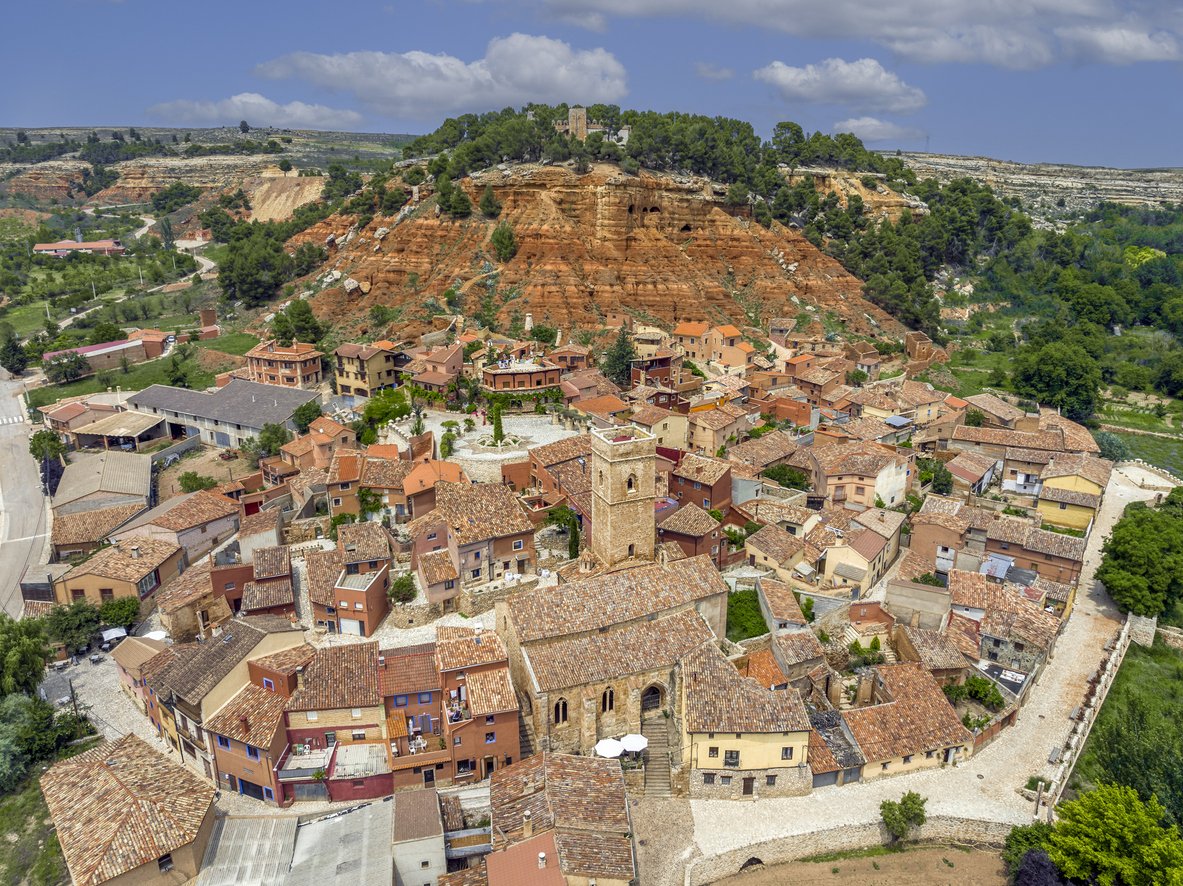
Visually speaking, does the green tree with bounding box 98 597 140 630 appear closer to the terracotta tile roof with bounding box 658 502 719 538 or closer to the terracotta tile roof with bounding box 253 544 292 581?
the terracotta tile roof with bounding box 253 544 292 581

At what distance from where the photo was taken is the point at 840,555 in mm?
43500

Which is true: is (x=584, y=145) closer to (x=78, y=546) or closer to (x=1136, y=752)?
(x=78, y=546)

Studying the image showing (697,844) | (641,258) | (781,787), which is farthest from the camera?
(641,258)

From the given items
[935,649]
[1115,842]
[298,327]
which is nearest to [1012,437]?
[935,649]

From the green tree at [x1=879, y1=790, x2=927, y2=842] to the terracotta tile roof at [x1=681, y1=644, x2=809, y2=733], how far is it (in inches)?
167

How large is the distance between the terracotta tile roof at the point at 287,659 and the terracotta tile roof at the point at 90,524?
22.3 m

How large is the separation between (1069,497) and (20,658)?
61.4 metres

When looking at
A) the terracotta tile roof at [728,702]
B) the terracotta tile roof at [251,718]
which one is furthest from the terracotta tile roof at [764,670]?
the terracotta tile roof at [251,718]

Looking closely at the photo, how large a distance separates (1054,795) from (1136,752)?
3.55 metres

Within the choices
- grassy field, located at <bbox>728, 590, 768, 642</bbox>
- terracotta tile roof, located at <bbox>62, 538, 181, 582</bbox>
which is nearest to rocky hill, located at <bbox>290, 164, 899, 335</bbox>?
terracotta tile roof, located at <bbox>62, 538, 181, 582</bbox>

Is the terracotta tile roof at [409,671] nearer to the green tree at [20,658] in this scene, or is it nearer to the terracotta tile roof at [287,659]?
the terracotta tile roof at [287,659]

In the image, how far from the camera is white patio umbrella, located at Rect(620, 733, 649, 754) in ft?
103

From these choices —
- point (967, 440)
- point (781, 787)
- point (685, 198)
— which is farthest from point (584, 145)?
Result: point (781, 787)

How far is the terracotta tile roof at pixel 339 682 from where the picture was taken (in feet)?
99.9
